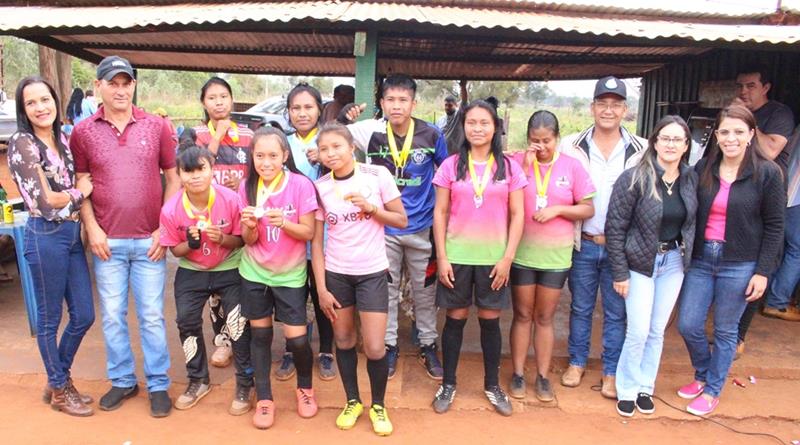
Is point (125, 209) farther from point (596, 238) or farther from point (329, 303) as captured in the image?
point (596, 238)

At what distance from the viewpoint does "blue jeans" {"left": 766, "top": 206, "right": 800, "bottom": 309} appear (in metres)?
4.65

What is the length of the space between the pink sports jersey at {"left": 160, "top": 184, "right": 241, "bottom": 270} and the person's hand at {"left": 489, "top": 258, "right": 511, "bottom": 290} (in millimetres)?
1495

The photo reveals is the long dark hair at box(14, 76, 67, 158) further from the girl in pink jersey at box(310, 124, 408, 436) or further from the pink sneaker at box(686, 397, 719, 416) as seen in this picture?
the pink sneaker at box(686, 397, 719, 416)

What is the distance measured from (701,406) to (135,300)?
3517 millimetres

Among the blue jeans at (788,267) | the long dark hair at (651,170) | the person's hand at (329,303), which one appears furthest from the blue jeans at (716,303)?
the person's hand at (329,303)

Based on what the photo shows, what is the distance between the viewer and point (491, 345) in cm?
362

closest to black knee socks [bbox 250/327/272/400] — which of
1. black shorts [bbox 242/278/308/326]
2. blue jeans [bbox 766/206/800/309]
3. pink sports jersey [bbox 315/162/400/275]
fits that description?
black shorts [bbox 242/278/308/326]

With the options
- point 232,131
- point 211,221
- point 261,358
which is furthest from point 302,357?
point 232,131

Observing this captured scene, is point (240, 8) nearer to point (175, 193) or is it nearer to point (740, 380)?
point (175, 193)

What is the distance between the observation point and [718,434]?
357cm

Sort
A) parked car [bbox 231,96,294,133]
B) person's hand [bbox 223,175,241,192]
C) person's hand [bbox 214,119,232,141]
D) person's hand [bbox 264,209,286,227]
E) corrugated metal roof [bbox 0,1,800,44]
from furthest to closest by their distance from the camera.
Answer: parked car [bbox 231,96,294,133] → corrugated metal roof [bbox 0,1,800,44] → person's hand [bbox 223,175,241,192] → person's hand [bbox 214,119,232,141] → person's hand [bbox 264,209,286,227]

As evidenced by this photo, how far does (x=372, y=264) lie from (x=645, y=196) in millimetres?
1617

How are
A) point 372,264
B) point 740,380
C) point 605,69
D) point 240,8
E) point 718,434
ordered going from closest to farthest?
point 372,264, point 718,434, point 740,380, point 240,8, point 605,69

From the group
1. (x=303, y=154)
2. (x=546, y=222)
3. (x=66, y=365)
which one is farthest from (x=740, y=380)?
(x=66, y=365)
